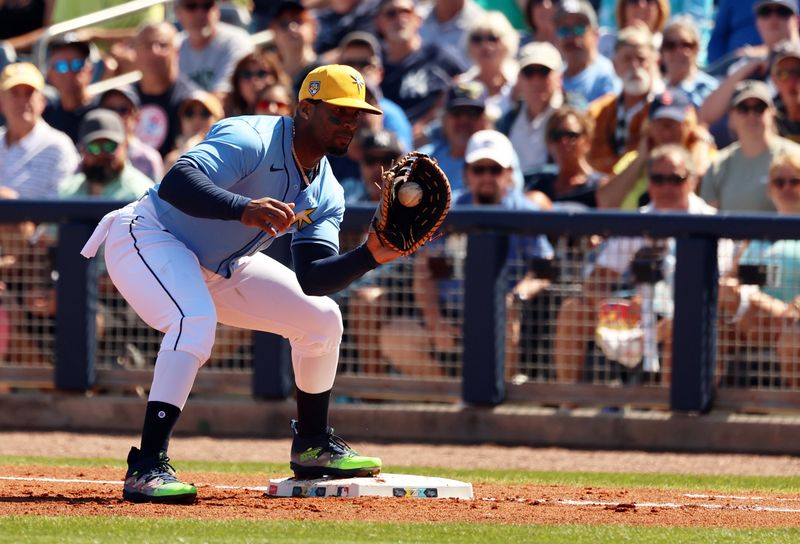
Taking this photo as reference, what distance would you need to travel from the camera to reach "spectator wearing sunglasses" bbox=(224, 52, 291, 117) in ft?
37.0

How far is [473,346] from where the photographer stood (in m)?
9.60

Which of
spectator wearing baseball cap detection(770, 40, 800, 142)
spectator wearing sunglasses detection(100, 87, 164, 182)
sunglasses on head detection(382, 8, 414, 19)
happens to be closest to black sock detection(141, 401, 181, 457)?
spectator wearing sunglasses detection(100, 87, 164, 182)

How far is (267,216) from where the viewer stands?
5.55m

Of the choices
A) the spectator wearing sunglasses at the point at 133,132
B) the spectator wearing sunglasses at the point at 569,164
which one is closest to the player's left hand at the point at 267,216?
the spectator wearing sunglasses at the point at 569,164

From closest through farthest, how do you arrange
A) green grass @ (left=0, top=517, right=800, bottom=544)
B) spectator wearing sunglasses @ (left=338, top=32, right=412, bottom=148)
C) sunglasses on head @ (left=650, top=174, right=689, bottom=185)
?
green grass @ (left=0, top=517, right=800, bottom=544) < sunglasses on head @ (left=650, top=174, right=689, bottom=185) < spectator wearing sunglasses @ (left=338, top=32, right=412, bottom=148)

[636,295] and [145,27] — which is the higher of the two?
[145,27]

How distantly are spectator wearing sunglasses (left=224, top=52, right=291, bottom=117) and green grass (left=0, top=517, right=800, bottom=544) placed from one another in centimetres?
612

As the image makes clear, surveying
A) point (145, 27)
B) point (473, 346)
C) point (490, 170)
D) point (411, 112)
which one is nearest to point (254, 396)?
point (473, 346)

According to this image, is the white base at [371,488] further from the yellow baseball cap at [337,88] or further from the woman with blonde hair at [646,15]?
the woman with blonde hair at [646,15]

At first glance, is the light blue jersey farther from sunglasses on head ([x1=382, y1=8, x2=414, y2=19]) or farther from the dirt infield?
sunglasses on head ([x1=382, y1=8, x2=414, y2=19])

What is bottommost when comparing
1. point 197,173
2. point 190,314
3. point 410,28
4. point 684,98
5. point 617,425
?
point 617,425

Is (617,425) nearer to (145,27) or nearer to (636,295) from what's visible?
(636,295)

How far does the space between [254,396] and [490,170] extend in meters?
2.22

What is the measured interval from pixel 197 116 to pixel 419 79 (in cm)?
191
